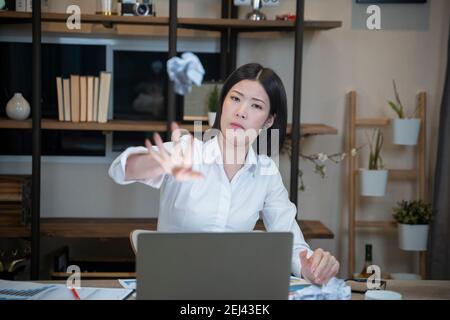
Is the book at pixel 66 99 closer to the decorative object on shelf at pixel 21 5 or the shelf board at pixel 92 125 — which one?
the shelf board at pixel 92 125

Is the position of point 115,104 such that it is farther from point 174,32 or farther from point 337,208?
point 337,208

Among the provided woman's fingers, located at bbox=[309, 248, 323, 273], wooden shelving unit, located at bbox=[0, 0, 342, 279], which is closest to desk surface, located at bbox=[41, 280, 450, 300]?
woman's fingers, located at bbox=[309, 248, 323, 273]

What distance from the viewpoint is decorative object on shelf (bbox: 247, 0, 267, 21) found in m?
3.46

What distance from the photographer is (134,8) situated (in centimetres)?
339

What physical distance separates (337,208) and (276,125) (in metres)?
1.95

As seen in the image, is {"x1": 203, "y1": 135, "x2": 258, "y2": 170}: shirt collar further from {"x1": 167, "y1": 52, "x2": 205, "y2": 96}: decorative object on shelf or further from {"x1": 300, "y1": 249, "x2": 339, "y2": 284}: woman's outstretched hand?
{"x1": 167, "y1": 52, "x2": 205, "y2": 96}: decorative object on shelf

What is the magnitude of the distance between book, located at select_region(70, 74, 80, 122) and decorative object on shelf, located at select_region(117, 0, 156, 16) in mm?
366

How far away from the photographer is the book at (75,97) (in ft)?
10.9

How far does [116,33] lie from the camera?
143 inches

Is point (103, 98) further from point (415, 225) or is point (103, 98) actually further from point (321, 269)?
point (321, 269)

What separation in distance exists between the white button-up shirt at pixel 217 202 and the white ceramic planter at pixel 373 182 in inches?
62.7

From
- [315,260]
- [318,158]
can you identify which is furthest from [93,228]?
[315,260]

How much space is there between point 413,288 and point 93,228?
1.81 m

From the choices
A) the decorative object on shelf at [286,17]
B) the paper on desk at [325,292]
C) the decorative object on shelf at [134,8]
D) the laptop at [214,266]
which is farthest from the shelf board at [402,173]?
the laptop at [214,266]
